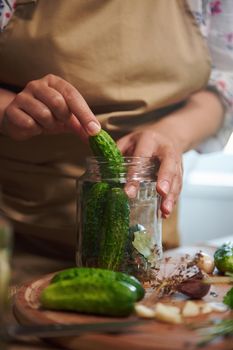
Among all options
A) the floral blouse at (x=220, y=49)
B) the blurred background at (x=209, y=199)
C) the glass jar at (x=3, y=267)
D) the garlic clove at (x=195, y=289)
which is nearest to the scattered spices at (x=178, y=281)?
the garlic clove at (x=195, y=289)

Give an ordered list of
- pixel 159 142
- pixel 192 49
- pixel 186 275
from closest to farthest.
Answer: pixel 186 275, pixel 159 142, pixel 192 49

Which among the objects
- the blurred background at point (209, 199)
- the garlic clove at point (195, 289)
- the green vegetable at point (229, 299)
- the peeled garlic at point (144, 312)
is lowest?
the blurred background at point (209, 199)

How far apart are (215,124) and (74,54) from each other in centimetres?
40

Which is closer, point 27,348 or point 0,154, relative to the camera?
point 27,348

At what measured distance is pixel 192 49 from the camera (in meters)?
1.41

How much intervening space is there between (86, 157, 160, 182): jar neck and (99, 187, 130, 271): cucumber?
44 millimetres

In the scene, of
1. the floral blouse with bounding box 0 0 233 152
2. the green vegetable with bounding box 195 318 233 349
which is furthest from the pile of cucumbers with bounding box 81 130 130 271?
the floral blouse with bounding box 0 0 233 152

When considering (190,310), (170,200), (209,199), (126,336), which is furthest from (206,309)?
(209,199)

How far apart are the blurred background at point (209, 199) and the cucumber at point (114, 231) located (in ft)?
4.53

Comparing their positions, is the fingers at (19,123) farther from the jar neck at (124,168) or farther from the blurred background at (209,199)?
the blurred background at (209,199)

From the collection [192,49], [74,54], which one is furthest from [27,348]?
[192,49]

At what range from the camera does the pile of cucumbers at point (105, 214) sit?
0.97 metres

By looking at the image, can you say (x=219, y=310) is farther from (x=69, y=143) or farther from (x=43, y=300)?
(x=69, y=143)

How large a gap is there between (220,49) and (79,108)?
0.58 m
